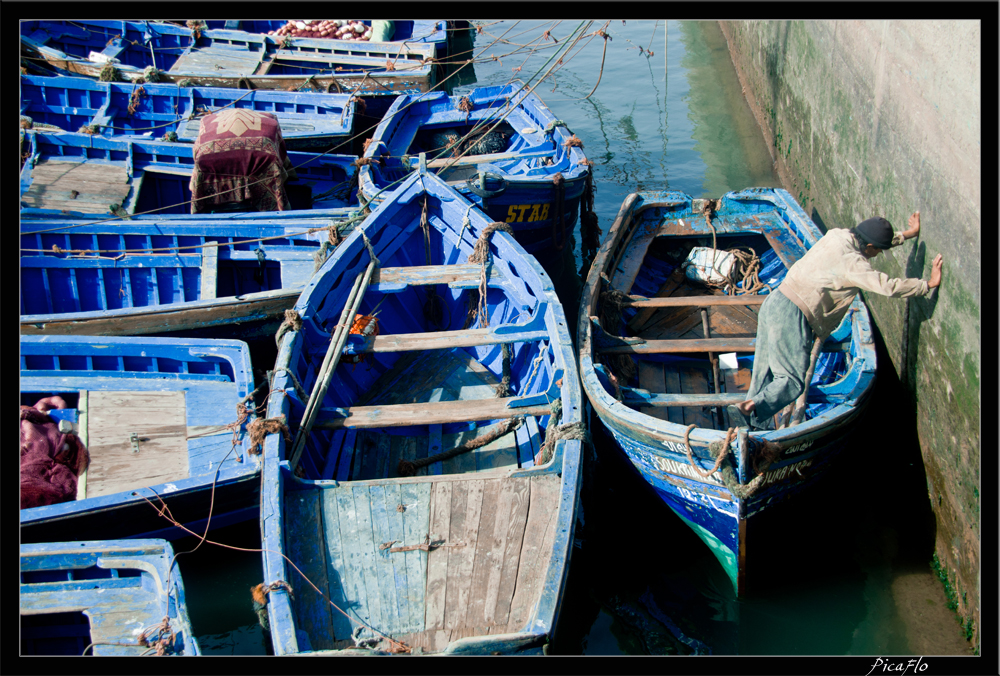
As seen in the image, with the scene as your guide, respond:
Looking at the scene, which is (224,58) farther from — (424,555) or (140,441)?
(424,555)

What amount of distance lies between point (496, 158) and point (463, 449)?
4.98 meters

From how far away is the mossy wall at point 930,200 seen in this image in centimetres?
520

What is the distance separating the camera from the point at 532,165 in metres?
9.91

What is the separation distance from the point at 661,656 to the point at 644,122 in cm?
1145

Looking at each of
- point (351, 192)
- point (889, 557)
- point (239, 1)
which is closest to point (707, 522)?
point (889, 557)

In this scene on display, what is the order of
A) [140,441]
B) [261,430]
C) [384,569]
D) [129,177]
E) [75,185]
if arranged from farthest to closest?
[129,177] < [75,185] < [140,441] < [261,430] < [384,569]

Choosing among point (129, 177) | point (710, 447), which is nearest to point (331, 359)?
point (710, 447)

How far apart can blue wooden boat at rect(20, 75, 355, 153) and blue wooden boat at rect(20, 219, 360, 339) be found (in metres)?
3.39

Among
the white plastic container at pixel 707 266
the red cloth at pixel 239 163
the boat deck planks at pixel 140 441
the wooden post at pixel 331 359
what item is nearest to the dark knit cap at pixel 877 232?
the white plastic container at pixel 707 266

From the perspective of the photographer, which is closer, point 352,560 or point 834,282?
point 352,560

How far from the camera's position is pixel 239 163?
8680 mm

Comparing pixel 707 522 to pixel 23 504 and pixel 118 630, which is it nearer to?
pixel 118 630

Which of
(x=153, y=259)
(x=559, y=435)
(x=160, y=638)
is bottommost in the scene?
(x=160, y=638)

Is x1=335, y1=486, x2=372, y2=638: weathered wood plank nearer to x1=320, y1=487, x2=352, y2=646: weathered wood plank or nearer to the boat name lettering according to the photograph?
x1=320, y1=487, x2=352, y2=646: weathered wood plank
